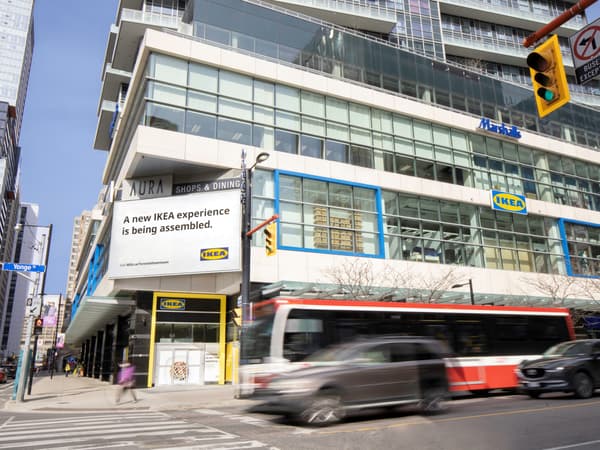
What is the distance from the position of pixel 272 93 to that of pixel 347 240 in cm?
987

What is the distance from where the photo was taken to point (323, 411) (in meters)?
9.93

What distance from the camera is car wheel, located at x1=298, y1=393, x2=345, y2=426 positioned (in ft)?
32.2

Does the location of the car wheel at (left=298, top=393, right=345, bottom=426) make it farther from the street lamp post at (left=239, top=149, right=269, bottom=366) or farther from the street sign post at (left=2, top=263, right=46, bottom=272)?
the street sign post at (left=2, top=263, right=46, bottom=272)

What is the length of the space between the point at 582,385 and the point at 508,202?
23.7 m

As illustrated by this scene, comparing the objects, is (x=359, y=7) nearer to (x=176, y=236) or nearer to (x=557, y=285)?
(x=557, y=285)

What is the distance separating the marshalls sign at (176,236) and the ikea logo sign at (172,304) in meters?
2.05

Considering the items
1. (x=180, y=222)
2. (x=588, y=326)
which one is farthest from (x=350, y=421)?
(x=588, y=326)

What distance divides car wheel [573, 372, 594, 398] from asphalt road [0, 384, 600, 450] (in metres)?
0.38

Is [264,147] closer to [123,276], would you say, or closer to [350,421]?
[123,276]

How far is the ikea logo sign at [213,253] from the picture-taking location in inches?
980

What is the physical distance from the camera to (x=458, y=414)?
1126 centimetres

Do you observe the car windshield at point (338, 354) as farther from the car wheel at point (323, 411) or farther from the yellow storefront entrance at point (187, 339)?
the yellow storefront entrance at point (187, 339)

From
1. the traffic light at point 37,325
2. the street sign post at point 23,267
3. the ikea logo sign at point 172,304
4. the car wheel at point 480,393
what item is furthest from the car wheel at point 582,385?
the traffic light at point 37,325

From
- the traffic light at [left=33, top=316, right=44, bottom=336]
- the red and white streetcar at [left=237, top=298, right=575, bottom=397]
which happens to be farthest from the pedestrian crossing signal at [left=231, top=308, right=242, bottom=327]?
the red and white streetcar at [left=237, top=298, right=575, bottom=397]
